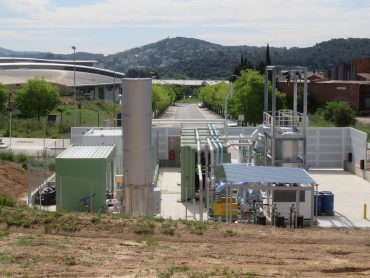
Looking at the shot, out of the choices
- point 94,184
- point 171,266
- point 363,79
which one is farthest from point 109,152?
point 363,79

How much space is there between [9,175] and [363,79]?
214ft

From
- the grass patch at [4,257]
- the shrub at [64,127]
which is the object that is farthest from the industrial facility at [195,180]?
the shrub at [64,127]

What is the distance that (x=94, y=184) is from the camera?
21688 mm

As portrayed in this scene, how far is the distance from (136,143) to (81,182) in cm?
243

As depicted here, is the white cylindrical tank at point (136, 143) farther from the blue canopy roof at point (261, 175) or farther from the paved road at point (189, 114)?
the paved road at point (189, 114)

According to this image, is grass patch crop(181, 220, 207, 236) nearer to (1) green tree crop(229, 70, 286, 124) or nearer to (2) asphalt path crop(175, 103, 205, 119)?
(1) green tree crop(229, 70, 286, 124)

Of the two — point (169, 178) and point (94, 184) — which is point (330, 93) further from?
point (94, 184)

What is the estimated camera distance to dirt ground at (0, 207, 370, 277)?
12.4 m

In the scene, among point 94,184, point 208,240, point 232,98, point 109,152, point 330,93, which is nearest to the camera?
point 208,240

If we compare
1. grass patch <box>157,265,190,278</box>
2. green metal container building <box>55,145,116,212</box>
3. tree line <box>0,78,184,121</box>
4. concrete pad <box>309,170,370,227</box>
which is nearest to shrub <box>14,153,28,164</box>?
green metal container building <box>55,145,116,212</box>

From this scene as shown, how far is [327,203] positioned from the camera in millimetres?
23578

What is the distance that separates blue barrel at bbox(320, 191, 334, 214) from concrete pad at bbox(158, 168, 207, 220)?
429 cm

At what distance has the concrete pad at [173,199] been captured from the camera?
923 inches

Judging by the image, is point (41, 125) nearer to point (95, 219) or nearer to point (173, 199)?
point (173, 199)
